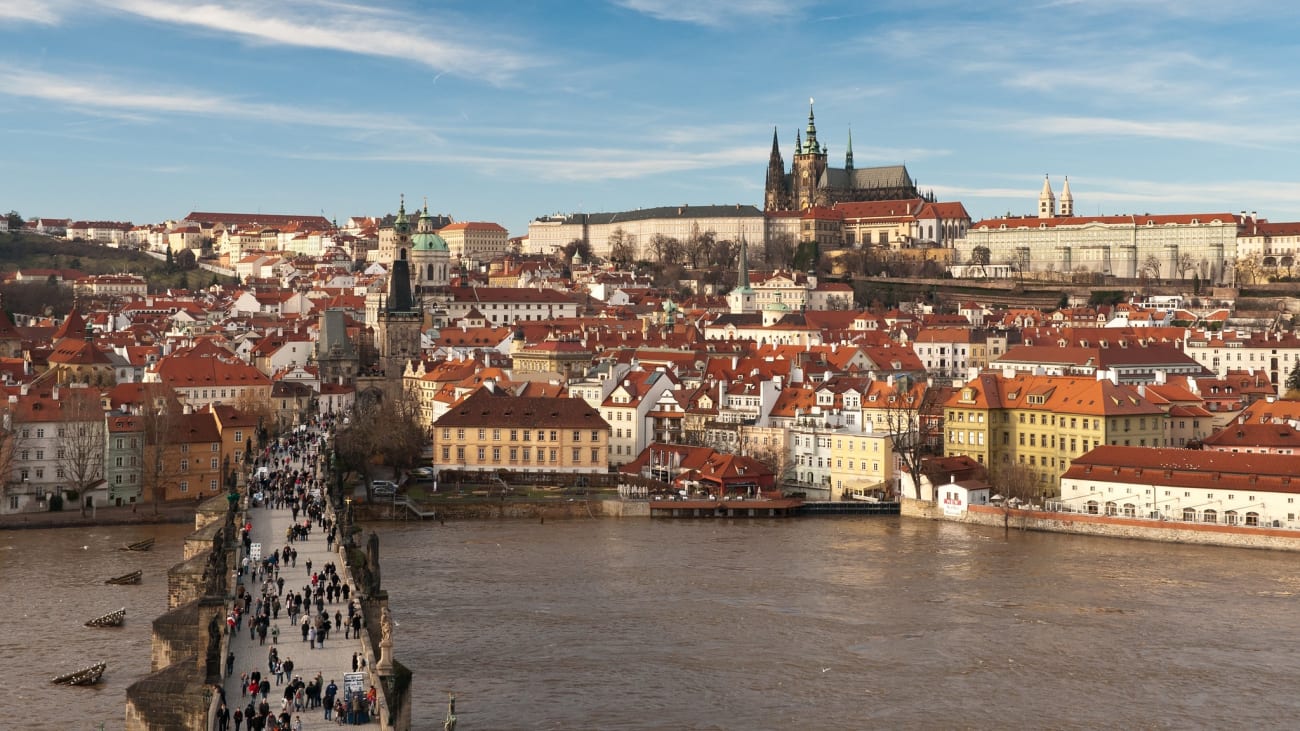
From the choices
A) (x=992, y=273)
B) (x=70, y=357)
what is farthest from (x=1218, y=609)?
(x=992, y=273)

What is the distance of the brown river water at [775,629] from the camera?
20375 millimetres

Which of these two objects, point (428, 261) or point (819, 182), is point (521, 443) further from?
point (819, 182)

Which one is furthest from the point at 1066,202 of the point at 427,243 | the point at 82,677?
the point at 82,677

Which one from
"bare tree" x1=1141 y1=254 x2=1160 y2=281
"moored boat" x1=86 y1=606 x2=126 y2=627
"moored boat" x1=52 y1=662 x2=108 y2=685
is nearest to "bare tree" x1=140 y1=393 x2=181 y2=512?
"moored boat" x1=86 y1=606 x2=126 y2=627

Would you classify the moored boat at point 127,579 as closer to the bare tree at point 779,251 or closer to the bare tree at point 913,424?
the bare tree at point 913,424

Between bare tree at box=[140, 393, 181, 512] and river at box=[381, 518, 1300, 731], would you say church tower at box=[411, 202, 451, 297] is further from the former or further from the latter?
river at box=[381, 518, 1300, 731]

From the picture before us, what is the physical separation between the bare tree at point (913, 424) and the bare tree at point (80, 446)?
18.8m

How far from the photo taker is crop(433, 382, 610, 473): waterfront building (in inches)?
1672

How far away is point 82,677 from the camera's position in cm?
2134

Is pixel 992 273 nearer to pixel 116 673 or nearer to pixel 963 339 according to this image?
pixel 963 339

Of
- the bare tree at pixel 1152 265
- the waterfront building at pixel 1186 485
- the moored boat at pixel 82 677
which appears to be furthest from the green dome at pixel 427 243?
the moored boat at pixel 82 677

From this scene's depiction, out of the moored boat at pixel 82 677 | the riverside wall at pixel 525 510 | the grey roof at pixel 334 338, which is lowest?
the moored boat at pixel 82 677

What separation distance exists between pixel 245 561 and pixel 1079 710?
428 inches

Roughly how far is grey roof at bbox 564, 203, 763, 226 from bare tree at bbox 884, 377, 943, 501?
80256 mm
